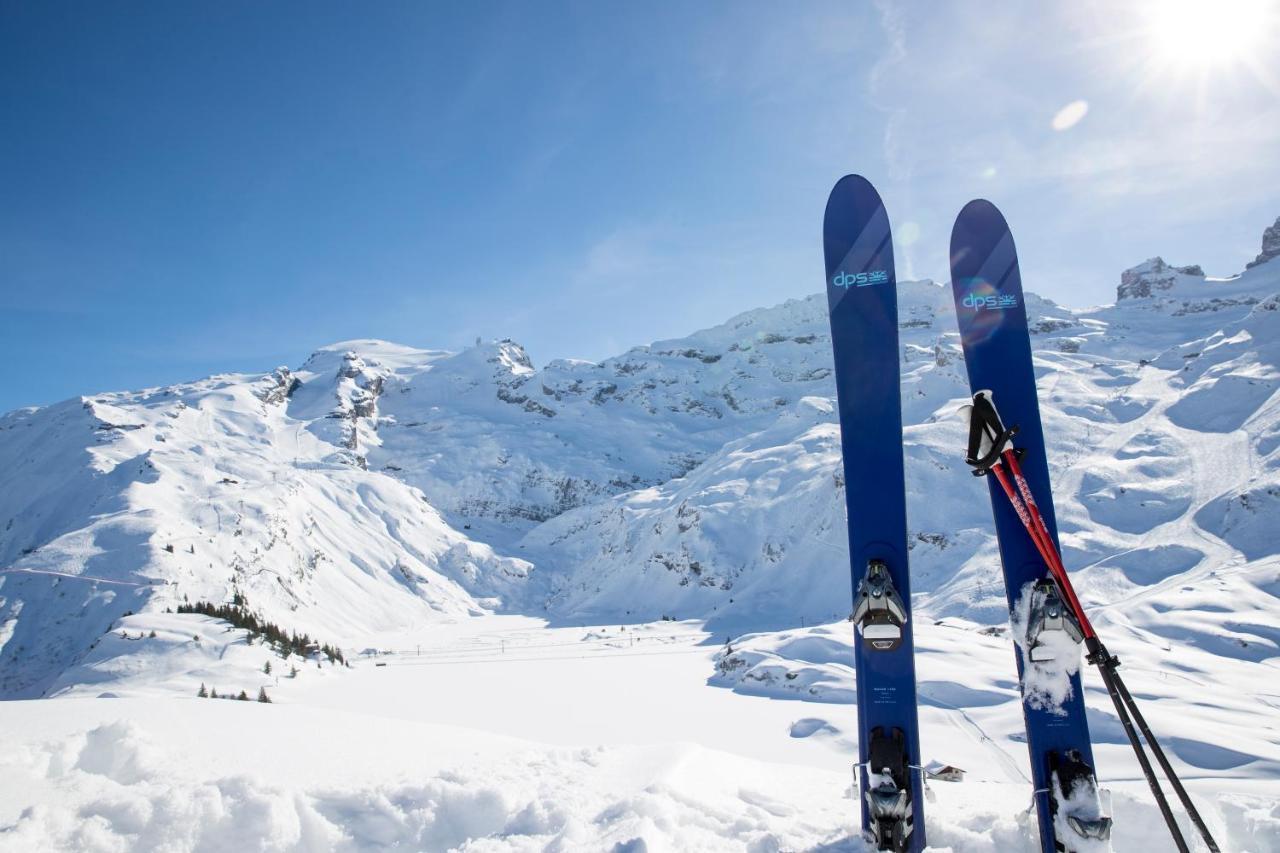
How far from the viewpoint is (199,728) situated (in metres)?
5.95

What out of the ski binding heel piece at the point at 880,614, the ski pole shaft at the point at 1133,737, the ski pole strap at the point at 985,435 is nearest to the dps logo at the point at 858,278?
the ski pole strap at the point at 985,435

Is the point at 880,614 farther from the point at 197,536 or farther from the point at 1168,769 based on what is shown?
the point at 197,536

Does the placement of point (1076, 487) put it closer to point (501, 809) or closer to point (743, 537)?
point (743, 537)

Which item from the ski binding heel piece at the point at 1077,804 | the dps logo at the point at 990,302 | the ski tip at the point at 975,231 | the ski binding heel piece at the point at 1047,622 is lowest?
the ski binding heel piece at the point at 1077,804

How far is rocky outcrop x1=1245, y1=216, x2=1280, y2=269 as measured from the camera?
142250mm

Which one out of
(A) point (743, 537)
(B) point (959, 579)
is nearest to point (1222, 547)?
(B) point (959, 579)

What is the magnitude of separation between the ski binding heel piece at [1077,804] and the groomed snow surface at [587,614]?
1.12 ft

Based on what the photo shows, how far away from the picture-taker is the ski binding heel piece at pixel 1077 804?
5.24 m

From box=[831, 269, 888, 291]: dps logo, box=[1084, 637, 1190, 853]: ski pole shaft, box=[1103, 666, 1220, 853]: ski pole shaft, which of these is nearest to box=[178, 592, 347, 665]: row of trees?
box=[831, 269, 888, 291]: dps logo

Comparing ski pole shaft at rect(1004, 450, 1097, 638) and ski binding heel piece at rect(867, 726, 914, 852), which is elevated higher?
ski pole shaft at rect(1004, 450, 1097, 638)

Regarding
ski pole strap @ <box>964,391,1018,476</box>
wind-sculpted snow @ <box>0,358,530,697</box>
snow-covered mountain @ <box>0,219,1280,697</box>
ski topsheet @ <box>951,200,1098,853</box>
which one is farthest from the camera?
snow-covered mountain @ <box>0,219,1280,697</box>

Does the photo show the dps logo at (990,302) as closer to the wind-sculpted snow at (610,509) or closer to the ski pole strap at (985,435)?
the ski pole strap at (985,435)

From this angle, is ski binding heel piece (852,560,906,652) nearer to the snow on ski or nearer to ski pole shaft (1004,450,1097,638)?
the snow on ski

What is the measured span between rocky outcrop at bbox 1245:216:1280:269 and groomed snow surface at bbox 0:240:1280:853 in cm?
2914
